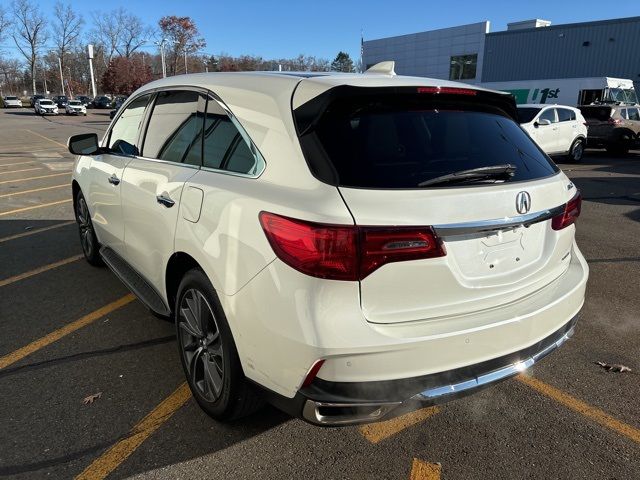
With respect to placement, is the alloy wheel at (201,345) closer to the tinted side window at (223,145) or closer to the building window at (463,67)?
the tinted side window at (223,145)

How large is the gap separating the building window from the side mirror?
45.6 metres

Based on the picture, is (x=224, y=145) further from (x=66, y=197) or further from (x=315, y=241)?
(x=66, y=197)

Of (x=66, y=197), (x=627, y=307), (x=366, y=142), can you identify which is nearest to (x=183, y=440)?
(x=366, y=142)

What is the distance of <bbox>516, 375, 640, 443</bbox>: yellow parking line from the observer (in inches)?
108

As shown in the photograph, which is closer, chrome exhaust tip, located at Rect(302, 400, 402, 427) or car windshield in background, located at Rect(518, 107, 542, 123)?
chrome exhaust tip, located at Rect(302, 400, 402, 427)

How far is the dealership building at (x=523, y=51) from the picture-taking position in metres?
34.1

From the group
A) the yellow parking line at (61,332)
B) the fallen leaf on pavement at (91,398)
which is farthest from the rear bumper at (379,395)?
the yellow parking line at (61,332)

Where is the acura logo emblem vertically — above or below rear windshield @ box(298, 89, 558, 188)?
below

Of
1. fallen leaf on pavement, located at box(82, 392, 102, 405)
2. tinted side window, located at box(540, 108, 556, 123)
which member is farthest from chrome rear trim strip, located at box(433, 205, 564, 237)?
tinted side window, located at box(540, 108, 556, 123)

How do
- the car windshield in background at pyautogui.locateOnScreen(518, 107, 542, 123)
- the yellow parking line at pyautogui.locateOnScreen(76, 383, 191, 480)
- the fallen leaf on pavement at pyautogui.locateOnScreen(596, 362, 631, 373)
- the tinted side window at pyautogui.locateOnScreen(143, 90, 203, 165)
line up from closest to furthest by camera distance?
the yellow parking line at pyautogui.locateOnScreen(76, 383, 191, 480)
the tinted side window at pyautogui.locateOnScreen(143, 90, 203, 165)
the fallen leaf on pavement at pyautogui.locateOnScreen(596, 362, 631, 373)
the car windshield in background at pyautogui.locateOnScreen(518, 107, 542, 123)

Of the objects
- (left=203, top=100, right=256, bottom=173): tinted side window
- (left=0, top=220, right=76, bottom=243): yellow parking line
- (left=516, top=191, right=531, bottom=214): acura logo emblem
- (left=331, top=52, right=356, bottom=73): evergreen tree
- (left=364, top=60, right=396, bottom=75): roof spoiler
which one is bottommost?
(left=0, top=220, right=76, bottom=243): yellow parking line

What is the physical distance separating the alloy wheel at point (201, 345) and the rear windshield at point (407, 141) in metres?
1.03

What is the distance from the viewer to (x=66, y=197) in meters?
9.28

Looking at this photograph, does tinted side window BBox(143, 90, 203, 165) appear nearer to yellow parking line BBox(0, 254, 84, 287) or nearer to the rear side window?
yellow parking line BBox(0, 254, 84, 287)
